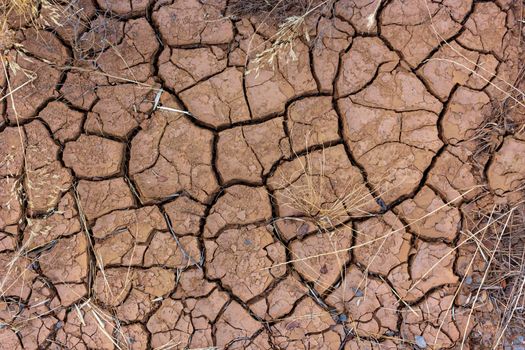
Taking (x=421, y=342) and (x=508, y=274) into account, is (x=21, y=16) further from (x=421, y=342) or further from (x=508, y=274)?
(x=508, y=274)

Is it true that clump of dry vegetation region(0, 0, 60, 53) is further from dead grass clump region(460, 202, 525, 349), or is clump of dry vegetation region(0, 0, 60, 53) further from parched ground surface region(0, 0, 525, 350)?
dead grass clump region(460, 202, 525, 349)

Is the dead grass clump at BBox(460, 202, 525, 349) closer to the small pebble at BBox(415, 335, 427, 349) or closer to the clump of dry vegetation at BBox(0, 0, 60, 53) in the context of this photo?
the small pebble at BBox(415, 335, 427, 349)

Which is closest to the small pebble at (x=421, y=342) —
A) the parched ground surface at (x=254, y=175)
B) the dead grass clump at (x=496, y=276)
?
the parched ground surface at (x=254, y=175)

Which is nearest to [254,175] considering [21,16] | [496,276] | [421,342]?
[421,342]

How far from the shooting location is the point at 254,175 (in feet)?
10.8

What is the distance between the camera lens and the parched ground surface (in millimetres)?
3256

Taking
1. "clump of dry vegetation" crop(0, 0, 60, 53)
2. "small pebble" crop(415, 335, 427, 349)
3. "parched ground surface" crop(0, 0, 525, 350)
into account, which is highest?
"clump of dry vegetation" crop(0, 0, 60, 53)

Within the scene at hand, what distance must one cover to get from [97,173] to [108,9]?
994mm

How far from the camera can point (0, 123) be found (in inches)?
133

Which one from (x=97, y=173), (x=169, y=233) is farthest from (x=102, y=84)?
(x=169, y=233)

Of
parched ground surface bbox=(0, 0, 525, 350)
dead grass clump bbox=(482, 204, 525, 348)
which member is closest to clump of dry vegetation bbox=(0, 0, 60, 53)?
parched ground surface bbox=(0, 0, 525, 350)

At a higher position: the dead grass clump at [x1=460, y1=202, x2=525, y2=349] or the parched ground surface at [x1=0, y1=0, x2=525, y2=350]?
the parched ground surface at [x1=0, y1=0, x2=525, y2=350]

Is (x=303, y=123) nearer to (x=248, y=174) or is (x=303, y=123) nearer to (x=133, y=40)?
(x=248, y=174)

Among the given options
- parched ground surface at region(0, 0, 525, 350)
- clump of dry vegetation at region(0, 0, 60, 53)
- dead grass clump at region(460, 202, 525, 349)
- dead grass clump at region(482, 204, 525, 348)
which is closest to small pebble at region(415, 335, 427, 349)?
parched ground surface at region(0, 0, 525, 350)
